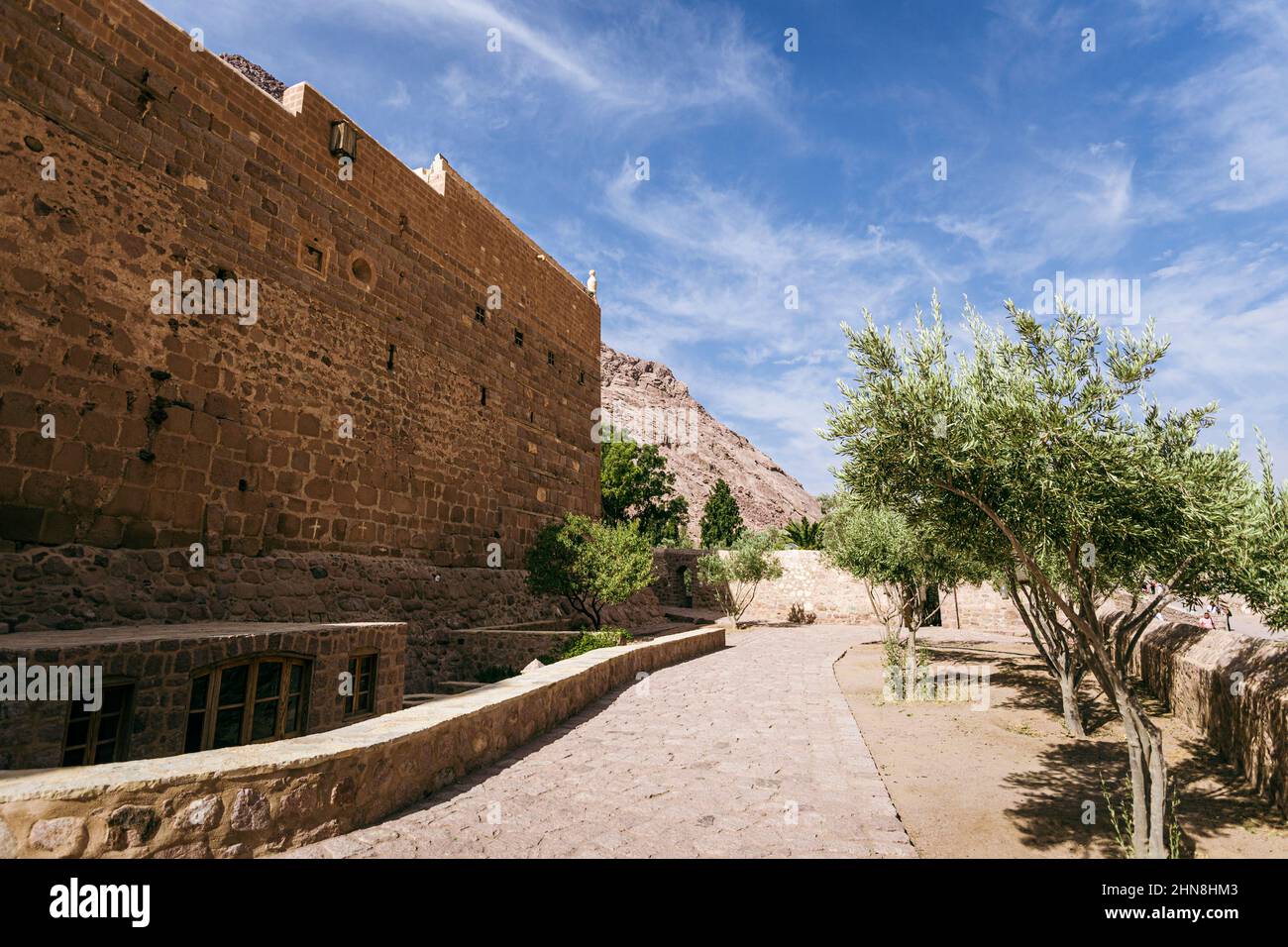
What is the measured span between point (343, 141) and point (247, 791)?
12532 mm

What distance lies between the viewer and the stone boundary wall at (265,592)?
24.9 ft

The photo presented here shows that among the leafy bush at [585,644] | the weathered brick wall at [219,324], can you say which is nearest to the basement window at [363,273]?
the weathered brick wall at [219,324]

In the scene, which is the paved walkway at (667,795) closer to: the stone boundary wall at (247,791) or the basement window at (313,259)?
the stone boundary wall at (247,791)

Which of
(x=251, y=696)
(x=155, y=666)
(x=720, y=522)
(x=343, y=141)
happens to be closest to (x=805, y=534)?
(x=720, y=522)

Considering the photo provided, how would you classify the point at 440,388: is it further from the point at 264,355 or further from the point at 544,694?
the point at 544,694

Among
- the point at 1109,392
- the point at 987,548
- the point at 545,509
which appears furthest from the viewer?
the point at 545,509

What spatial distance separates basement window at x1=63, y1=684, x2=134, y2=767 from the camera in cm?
570

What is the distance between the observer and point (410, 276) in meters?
14.1

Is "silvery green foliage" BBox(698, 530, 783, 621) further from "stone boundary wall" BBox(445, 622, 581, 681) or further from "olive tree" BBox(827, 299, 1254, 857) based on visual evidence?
"olive tree" BBox(827, 299, 1254, 857)

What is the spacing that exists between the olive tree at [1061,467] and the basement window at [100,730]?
7.20 meters

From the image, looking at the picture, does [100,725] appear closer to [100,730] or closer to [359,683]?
[100,730]

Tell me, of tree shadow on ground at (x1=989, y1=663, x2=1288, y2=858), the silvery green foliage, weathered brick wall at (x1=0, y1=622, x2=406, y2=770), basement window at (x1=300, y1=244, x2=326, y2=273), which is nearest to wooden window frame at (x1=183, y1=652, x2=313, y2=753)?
weathered brick wall at (x1=0, y1=622, x2=406, y2=770)
